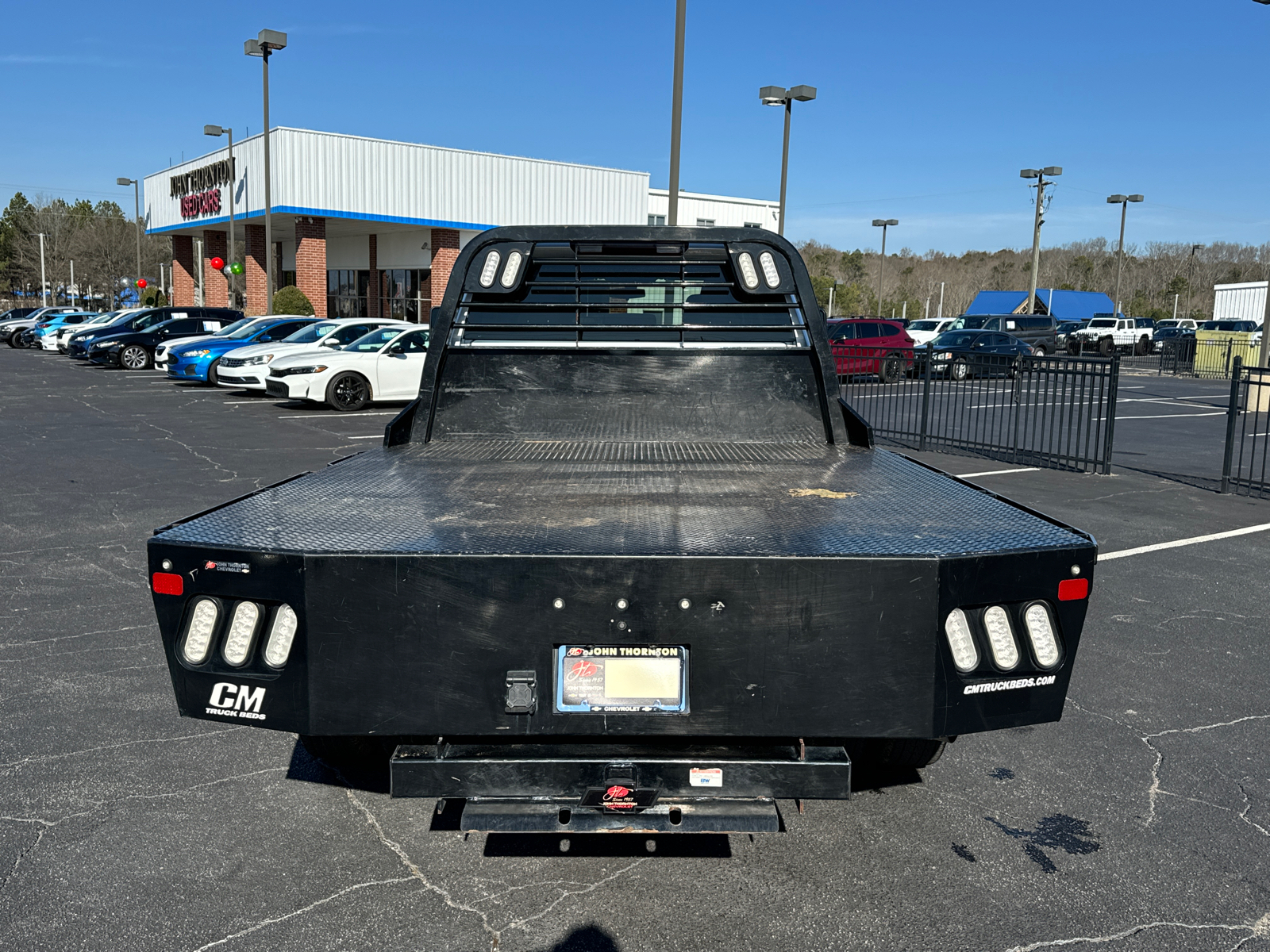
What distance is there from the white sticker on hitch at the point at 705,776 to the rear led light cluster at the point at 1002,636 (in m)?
0.69

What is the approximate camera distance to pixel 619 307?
4758mm

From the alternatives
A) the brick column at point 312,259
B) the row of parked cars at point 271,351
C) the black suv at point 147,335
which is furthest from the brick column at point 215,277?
the black suv at point 147,335

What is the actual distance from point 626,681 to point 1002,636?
3.31 ft

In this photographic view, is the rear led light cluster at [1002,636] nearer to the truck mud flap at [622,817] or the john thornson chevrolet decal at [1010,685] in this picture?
the john thornson chevrolet decal at [1010,685]

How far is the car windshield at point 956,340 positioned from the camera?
29.5 meters

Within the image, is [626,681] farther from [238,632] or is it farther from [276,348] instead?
[276,348]

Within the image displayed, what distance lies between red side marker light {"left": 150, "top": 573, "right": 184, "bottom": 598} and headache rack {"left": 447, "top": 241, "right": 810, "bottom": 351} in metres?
2.03

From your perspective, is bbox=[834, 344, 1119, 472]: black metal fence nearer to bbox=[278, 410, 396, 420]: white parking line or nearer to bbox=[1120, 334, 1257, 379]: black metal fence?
bbox=[278, 410, 396, 420]: white parking line

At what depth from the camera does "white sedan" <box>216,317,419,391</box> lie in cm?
1986

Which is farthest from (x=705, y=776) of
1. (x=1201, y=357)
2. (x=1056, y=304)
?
(x=1056, y=304)

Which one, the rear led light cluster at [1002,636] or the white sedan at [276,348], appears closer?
the rear led light cluster at [1002,636]

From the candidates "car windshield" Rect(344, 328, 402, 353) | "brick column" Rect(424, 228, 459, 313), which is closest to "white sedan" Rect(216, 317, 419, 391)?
"car windshield" Rect(344, 328, 402, 353)

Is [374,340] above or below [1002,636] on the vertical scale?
above

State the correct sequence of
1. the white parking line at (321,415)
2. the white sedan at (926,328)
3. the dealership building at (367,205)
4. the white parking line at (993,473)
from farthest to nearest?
the white sedan at (926,328)
the dealership building at (367,205)
the white parking line at (321,415)
the white parking line at (993,473)
